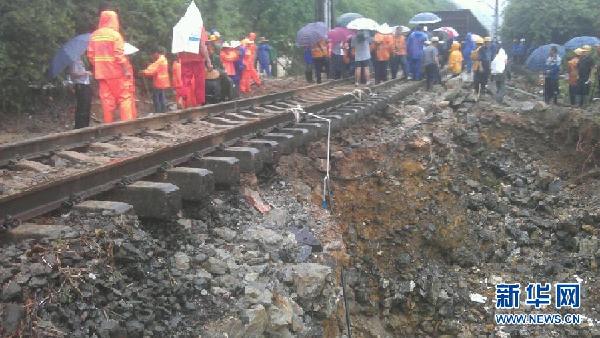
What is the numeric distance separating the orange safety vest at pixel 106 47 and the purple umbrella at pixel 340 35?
28.2 ft

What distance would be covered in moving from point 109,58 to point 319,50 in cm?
757

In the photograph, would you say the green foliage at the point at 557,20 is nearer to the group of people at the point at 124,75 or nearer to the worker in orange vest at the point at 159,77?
the group of people at the point at 124,75

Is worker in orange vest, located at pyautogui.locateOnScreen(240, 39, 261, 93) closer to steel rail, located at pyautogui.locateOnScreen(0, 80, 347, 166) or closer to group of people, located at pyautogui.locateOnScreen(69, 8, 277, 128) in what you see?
group of people, located at pyautogui.locateOnScreen(69, 8, 277, 128)

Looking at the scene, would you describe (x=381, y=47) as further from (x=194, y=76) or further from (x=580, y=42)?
(x=580, y=42)

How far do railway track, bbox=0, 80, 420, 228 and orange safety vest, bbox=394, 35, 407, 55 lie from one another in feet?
27.3

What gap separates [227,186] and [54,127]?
5990mm

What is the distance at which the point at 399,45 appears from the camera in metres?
16.3

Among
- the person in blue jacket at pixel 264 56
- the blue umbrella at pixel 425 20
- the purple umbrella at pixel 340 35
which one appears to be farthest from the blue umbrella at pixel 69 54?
the blue umbrella at pixel 425 20

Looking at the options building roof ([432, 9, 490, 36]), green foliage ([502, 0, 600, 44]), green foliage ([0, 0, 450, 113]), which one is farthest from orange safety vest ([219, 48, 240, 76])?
building roof ([432, 9, 490, 36])

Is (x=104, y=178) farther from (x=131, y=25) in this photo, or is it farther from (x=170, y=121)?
(x=131, y=25)

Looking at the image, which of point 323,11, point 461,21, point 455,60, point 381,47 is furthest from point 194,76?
point 461,21

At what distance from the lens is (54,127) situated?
10.1 m

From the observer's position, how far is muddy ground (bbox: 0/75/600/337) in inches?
124

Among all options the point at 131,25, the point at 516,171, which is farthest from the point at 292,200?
the point at 131,25
